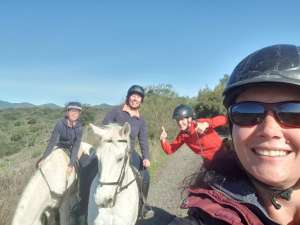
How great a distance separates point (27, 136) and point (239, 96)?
1616 inches

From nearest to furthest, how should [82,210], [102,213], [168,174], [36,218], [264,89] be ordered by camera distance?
[264,89] < [102,213] < [36,218] < [82,210] < [168,174]

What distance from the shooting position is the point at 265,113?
185cm

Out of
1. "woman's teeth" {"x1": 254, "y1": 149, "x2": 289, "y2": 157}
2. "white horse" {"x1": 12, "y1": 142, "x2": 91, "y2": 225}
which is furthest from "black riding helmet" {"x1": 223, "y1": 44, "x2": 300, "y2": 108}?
"white horse" {"x1": 12, "y1": 142, "x2": 91, "y2": 225}

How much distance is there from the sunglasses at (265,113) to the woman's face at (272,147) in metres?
0.02

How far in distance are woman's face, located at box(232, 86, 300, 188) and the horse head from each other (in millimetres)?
4458

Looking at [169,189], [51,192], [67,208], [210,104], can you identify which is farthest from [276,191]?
[210,104]

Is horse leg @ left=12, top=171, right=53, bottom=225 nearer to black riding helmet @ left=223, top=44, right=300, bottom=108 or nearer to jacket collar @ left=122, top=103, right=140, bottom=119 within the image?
jacket collar @ left=122, top=103, right=140, bottom=119

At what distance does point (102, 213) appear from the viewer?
21.4ft

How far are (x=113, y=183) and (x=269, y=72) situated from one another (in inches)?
183

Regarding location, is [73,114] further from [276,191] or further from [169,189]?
[276,191]

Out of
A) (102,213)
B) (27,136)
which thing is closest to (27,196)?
(102,213)

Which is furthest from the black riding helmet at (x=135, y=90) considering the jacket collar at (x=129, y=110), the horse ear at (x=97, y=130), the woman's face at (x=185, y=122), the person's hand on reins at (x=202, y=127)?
the horse ear at (x=97, y=130)

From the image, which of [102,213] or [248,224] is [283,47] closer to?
[248,224]

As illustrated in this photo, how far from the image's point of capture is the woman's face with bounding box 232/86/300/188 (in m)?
1.81
